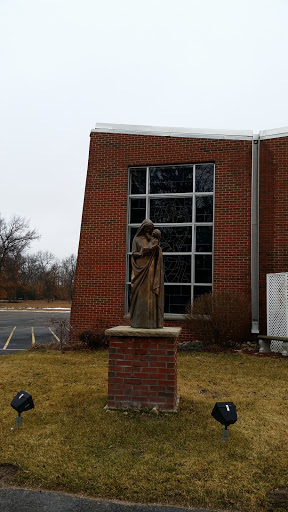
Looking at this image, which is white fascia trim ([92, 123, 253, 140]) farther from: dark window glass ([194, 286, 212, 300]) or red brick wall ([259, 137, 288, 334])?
dark window glass ([194, 286, 212, 300])

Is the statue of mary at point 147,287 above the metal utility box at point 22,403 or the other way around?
above

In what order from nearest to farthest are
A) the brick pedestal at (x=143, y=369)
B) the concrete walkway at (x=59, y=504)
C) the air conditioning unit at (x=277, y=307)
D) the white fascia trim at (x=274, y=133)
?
the concrete walkway at (x=59, y=504) → the brick pedestal at (x=143, y=369) → the air conditioning unit at (x=277, y=307) → the white fascia trim at (x=274, y=133)

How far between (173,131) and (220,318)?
5.87 meters

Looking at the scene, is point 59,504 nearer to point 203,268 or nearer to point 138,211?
point 203,268

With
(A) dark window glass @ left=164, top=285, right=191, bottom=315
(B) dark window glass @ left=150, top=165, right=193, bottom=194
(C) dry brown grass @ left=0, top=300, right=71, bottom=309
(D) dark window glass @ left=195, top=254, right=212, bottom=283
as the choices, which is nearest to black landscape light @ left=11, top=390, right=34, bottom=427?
(A) dark window glass @ left=164, top=285, right=191, bottom=315

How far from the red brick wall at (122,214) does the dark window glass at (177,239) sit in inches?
34.2

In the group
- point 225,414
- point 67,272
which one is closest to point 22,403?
point 225,414

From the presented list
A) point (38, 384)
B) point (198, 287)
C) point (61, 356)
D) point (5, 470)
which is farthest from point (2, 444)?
point (198, 287)

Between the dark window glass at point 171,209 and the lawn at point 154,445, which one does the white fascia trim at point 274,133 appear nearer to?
the dark window glass at point 171,209

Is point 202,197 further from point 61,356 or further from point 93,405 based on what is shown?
point 93,405

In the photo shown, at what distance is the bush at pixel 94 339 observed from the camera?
36.4 feet

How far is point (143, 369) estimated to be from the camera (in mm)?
5375

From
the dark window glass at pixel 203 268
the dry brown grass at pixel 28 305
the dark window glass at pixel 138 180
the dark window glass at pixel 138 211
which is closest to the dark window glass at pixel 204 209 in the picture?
the dark window glass at pixel 203 268

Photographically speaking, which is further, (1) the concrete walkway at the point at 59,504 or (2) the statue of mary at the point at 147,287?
(2) the statue of mary at the point at 147,287
